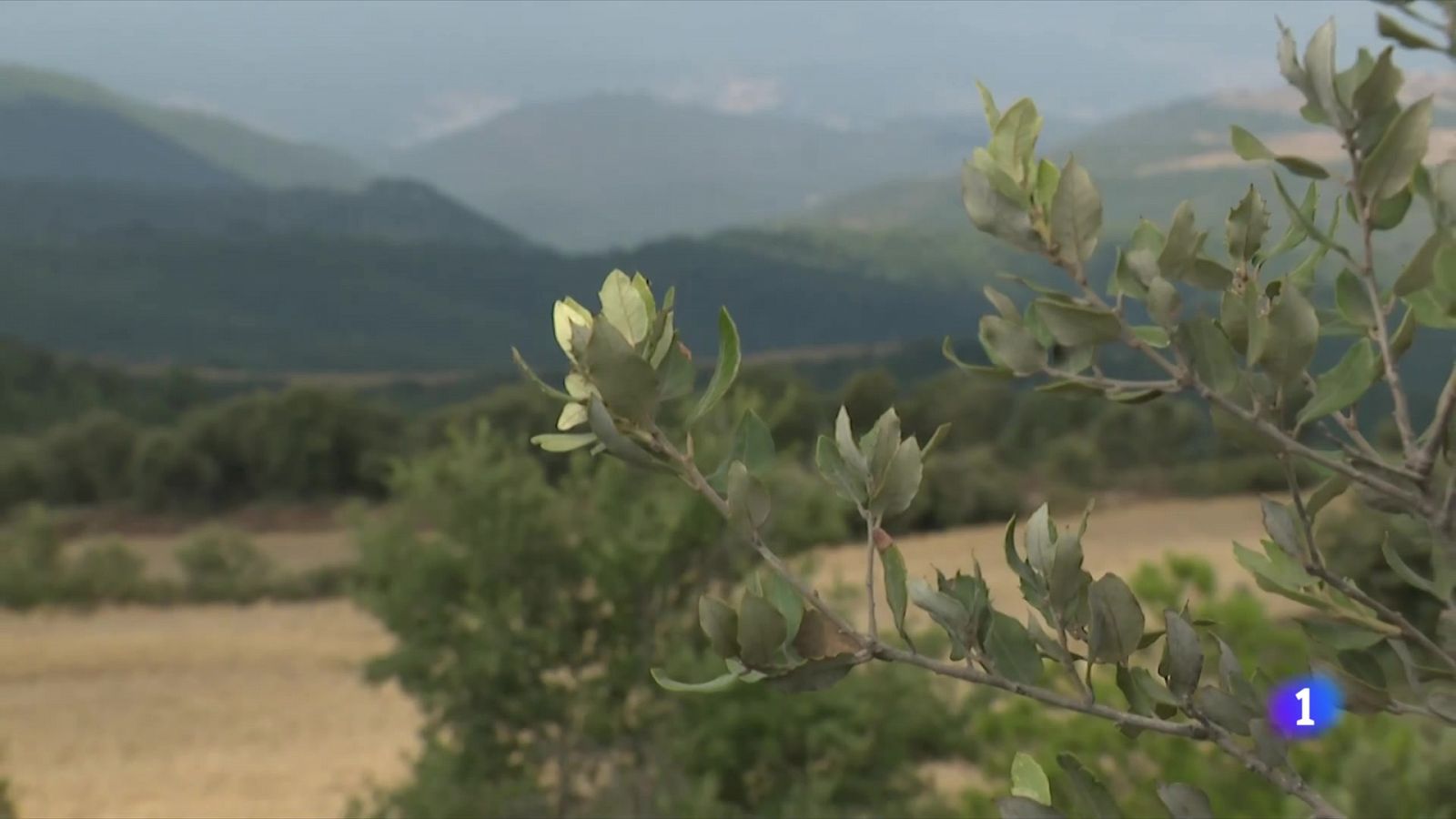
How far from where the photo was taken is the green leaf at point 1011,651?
113 centimetres

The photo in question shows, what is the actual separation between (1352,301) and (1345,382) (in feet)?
0.57

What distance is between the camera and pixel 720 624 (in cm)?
104

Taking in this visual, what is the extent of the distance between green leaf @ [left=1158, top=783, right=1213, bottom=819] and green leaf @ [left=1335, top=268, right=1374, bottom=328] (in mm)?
439

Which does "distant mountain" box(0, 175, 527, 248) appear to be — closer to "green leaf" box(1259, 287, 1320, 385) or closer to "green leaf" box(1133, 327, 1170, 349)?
"green leaf" box(1133, 327, 1170, 349)

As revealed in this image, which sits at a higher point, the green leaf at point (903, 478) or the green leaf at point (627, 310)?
the green leaf at point (627, 310)

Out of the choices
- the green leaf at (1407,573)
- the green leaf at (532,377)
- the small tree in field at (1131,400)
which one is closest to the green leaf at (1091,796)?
the small tree in field at (1131,400)

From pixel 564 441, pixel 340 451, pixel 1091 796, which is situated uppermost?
pixel 564 441

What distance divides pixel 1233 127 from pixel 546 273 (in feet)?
219

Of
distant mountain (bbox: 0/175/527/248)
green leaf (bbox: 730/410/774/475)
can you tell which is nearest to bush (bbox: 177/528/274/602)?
green leaf (bbox: 730/410/774/475)

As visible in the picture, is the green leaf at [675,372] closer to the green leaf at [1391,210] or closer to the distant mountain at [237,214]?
the green leaf at [1391,210]

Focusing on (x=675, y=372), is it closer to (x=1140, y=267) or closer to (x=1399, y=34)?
(x=1140, y=267)

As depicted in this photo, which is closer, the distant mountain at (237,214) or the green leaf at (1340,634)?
the green leaf at (1340,634)

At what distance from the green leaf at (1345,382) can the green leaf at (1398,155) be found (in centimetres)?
12

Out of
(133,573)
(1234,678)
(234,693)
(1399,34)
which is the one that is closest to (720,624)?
(1234,678)
